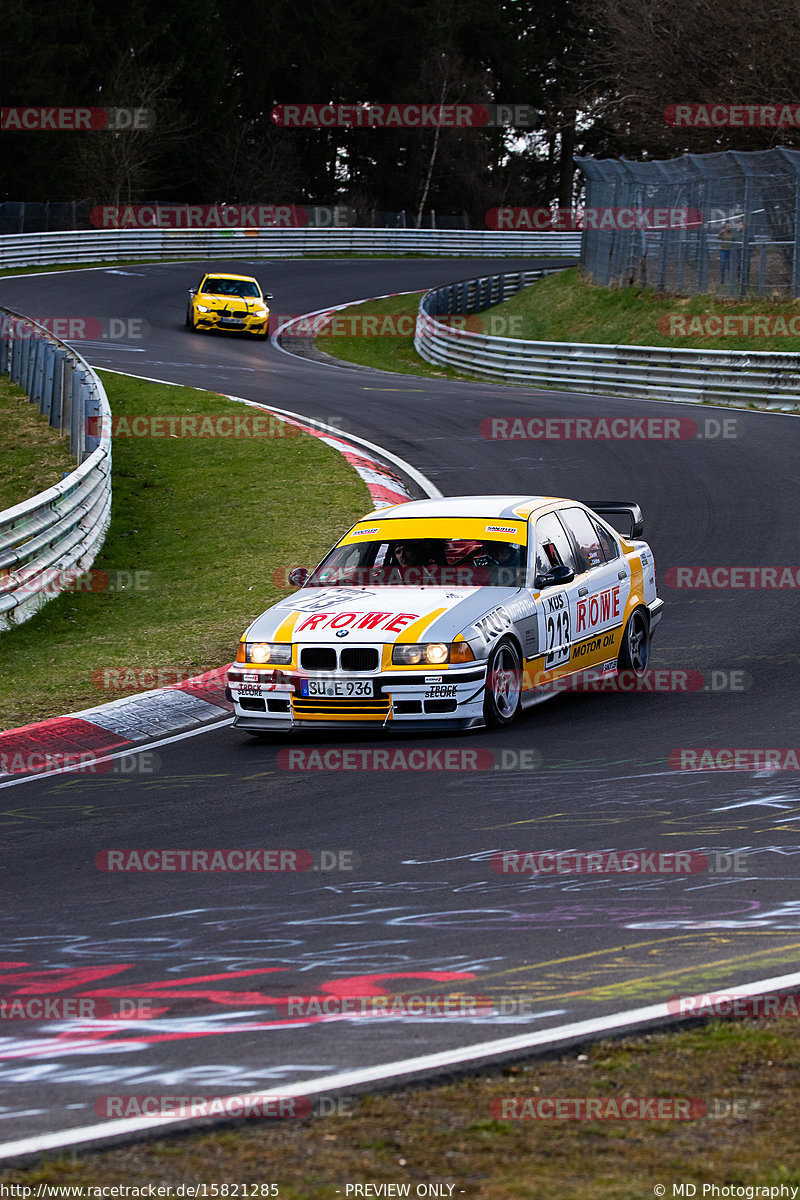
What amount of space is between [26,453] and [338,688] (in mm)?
12479

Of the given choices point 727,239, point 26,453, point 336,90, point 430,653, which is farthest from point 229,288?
point 336,90

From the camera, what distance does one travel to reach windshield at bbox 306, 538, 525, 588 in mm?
10961

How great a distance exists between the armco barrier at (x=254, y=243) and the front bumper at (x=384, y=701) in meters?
43.3

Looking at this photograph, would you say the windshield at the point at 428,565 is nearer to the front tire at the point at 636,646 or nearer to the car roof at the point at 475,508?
the car roof at the point at 475,508

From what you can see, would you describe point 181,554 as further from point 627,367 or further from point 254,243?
point 254,243

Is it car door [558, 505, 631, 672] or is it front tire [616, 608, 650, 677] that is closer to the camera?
car door [558, 505, 631, 672]

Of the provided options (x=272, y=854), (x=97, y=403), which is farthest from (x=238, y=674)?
(x=97, y=403)

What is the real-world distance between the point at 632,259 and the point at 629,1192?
3376 centimetres

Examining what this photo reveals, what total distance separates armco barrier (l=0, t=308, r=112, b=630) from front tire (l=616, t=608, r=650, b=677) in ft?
18.3

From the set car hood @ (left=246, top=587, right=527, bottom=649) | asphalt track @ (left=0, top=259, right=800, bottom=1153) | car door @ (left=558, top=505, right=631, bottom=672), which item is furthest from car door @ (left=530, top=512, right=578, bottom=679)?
asphalt track @ (left=0, top=259, right=800, bottom=1153)

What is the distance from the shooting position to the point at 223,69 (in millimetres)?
71125

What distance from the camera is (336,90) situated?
79688 millimetres

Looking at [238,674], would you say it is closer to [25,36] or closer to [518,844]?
[518,844]

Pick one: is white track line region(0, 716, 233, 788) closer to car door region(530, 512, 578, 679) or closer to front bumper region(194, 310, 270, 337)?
car door region(530, 512, 578, 679)
